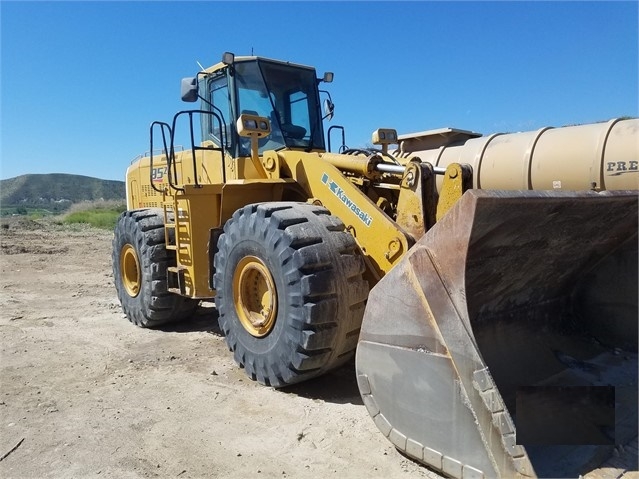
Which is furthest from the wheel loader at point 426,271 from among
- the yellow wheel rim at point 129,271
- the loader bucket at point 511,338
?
the yellow wheel rim at point 129,271

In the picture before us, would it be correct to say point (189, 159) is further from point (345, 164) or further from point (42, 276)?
point (42, 276)

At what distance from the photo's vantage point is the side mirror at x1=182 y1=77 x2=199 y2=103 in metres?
5.68

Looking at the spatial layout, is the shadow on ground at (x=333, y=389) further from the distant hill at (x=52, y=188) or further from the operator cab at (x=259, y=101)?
the distant hill at (x=52, y=188)

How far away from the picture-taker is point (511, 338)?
3678 mm

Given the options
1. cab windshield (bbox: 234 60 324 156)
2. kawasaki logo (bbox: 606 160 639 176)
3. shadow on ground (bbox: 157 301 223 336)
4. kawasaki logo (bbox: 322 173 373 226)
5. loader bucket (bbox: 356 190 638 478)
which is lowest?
shadow on ground (bbox: 157 301 223 336)

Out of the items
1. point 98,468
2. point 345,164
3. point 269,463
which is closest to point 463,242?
point 269,463

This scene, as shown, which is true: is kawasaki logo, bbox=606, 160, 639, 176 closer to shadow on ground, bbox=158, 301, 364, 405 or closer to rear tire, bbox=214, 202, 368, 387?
rear tire, bbox=214, 202, 368, 387

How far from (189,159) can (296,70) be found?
1.63 m

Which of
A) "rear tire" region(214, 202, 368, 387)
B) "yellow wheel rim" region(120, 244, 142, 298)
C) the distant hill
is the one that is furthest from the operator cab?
the distant hill

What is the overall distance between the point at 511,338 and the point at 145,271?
170 inches

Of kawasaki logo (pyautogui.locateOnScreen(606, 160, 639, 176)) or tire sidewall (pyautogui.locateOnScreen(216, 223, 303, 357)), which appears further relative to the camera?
kawasaki logo (pyautogui.locateOnScreen(606, 160, 639, 176))

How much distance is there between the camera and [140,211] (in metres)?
7.01

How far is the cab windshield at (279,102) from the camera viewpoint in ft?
18.8

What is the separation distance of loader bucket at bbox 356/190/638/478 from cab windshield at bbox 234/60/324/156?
298cm
